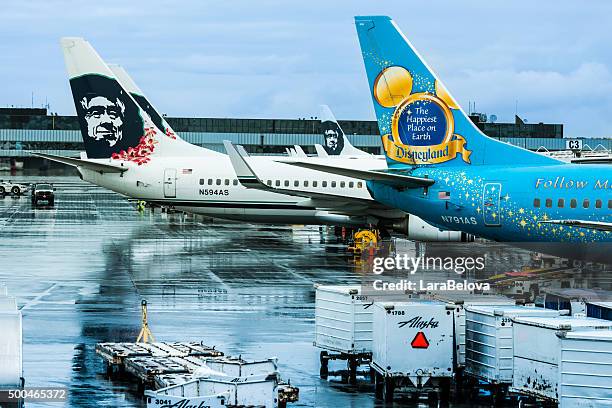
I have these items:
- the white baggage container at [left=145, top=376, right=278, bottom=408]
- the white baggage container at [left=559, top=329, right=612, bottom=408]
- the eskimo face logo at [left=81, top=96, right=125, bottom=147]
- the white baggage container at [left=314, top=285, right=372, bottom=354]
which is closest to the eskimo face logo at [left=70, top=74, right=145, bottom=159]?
the eskimo face logo at [left=81, top=96, right=125, bottom=147]

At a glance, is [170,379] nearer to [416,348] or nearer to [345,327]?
[416,348]

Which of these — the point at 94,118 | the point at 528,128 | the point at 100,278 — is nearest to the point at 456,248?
the point at 100,278

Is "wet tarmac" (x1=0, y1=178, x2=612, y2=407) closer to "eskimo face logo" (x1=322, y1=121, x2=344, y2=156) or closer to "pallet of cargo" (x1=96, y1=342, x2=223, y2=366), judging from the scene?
"pallet of cargo" (x1=96, y1=342, x2=223, y2=366)

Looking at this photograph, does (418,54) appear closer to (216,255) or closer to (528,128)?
(216,255)

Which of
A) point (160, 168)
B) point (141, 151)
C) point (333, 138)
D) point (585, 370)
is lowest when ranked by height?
point (585, 370)

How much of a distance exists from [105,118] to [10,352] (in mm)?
43127

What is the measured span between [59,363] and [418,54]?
721 inches

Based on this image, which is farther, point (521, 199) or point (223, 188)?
point (223, 188)

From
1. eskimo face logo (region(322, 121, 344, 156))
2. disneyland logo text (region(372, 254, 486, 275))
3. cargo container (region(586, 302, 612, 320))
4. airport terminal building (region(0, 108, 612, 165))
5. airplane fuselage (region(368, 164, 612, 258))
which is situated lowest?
cargo container (region(586, 302, 612, 320))

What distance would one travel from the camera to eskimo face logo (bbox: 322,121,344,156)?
112 m

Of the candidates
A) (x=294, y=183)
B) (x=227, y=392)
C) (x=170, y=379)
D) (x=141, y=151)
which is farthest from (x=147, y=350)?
(x=141, y=151)

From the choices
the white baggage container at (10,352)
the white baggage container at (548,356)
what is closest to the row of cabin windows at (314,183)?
the white baggage container at (548,356)

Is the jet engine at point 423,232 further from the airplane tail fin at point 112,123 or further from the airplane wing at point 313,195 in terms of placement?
the airplane tail fin at point 112,123

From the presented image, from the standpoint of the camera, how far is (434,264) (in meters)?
28.0
